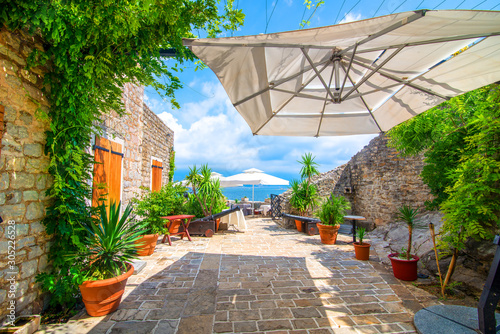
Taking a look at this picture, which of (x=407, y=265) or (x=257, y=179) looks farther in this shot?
(x=257, y=179)

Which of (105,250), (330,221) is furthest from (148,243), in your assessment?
(330,221)

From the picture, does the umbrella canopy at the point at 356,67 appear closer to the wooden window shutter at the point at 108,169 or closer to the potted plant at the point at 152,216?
the potted plant at the point at 152,216

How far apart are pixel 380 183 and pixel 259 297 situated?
6.81 m

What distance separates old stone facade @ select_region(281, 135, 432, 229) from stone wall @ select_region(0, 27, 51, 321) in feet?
23.2

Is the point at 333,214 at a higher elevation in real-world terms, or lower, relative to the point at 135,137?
lower

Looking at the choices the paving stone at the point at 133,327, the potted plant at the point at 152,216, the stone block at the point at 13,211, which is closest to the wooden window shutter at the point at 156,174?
the potted plant at the point at 152,216

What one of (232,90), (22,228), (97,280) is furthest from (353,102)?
(22,228)

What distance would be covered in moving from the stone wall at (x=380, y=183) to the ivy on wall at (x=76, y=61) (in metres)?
7.27

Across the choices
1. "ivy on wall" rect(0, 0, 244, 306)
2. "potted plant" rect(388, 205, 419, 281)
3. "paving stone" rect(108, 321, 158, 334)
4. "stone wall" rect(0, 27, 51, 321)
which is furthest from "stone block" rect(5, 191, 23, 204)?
"potted plant" rect(388, 205, 419, 281)

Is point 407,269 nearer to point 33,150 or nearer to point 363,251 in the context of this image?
point 363,251

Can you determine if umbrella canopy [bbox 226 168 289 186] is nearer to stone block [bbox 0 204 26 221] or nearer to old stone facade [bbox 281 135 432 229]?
old stone facade [bbox 281 135 432 229]

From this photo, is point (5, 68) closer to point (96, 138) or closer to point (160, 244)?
point (96, 138)

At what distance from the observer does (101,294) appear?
8.01ft

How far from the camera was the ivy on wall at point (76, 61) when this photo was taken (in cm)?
225
